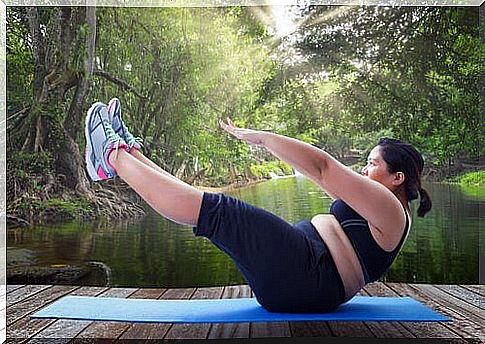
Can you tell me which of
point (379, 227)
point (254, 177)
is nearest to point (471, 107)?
point (379, 227)

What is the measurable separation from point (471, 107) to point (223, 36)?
4.69ft

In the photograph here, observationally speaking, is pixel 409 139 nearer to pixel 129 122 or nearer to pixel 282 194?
pixel 282 194

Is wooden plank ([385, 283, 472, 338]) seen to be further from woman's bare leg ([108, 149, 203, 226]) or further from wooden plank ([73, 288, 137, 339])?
wooden plank ([73, 288, 137, 339])

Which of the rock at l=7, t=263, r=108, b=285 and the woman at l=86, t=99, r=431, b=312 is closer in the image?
the woman at l=86, t=99, r=431, b=312

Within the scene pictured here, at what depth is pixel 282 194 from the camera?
385cm

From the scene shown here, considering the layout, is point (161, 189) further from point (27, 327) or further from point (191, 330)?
point (27, 327)

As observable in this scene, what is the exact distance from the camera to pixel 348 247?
3.36 m

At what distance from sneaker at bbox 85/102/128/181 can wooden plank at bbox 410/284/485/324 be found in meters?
1.79

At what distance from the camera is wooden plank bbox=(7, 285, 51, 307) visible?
3.70 metres

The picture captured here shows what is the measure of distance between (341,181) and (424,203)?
0.65m

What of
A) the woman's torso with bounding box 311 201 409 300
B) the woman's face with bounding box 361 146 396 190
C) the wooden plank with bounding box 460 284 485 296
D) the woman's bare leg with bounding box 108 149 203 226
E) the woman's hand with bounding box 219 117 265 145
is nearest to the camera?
the woman's bare leg with bounding box 108 149 203 226

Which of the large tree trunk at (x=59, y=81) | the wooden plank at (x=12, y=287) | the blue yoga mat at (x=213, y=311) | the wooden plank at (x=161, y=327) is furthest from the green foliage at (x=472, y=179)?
the wooden plank at (x=12, y=287)

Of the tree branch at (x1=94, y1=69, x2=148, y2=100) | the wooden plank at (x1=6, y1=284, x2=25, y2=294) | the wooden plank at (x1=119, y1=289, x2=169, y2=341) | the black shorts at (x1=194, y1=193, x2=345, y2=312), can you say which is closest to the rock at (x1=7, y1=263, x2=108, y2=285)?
the wooden plank at (x1=6, y1=284, x2=25, y2=294)

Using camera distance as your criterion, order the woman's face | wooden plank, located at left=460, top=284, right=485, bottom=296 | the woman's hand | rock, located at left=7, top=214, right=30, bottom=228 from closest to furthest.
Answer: the woman's face
the woman's hand
wooden plank, located at left=460, top=284, right=485, bottom=296
rock, located at left=7, top=214, right=30, bottom=228
